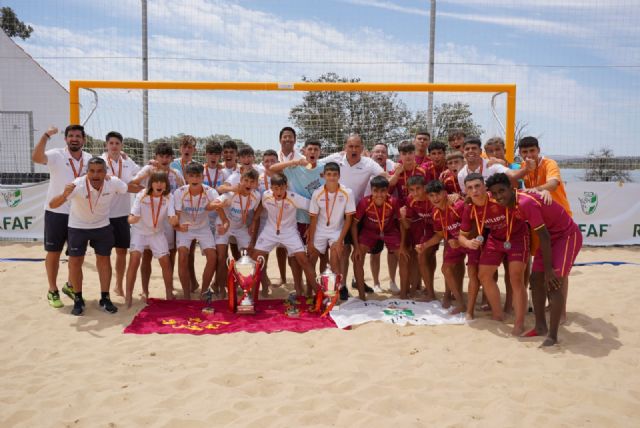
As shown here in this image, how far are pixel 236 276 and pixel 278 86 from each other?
2.90 metres

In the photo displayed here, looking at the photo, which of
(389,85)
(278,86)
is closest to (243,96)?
(278,86)

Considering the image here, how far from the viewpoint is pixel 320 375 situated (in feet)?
10.9

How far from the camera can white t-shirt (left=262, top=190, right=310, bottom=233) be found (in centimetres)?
526

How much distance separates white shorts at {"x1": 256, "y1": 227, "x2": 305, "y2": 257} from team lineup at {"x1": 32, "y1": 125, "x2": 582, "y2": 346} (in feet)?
0.04

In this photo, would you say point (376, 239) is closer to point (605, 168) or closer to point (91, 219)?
point (91, 219)

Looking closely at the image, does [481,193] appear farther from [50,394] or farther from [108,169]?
[108,169]

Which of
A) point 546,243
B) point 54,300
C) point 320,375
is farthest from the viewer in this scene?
point 54,300

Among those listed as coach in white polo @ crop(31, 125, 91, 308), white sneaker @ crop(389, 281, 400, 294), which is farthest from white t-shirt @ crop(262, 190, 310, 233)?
coach in white polo @ crop(31, 125, 91, 308)

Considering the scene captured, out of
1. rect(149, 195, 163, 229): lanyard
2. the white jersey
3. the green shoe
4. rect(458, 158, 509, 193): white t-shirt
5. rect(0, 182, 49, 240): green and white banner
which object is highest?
rect(458, 158, 509, 193): white t-shirt

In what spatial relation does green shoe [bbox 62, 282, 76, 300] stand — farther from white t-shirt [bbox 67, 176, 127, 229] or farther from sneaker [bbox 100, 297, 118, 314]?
white t-shirt [bbox 67, 176, 127, 229]

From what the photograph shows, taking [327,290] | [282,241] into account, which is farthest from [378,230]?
[282,241]

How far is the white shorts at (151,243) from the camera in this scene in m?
5.04

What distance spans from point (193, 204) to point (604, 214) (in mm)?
7495

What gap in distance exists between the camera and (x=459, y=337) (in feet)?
13.6
